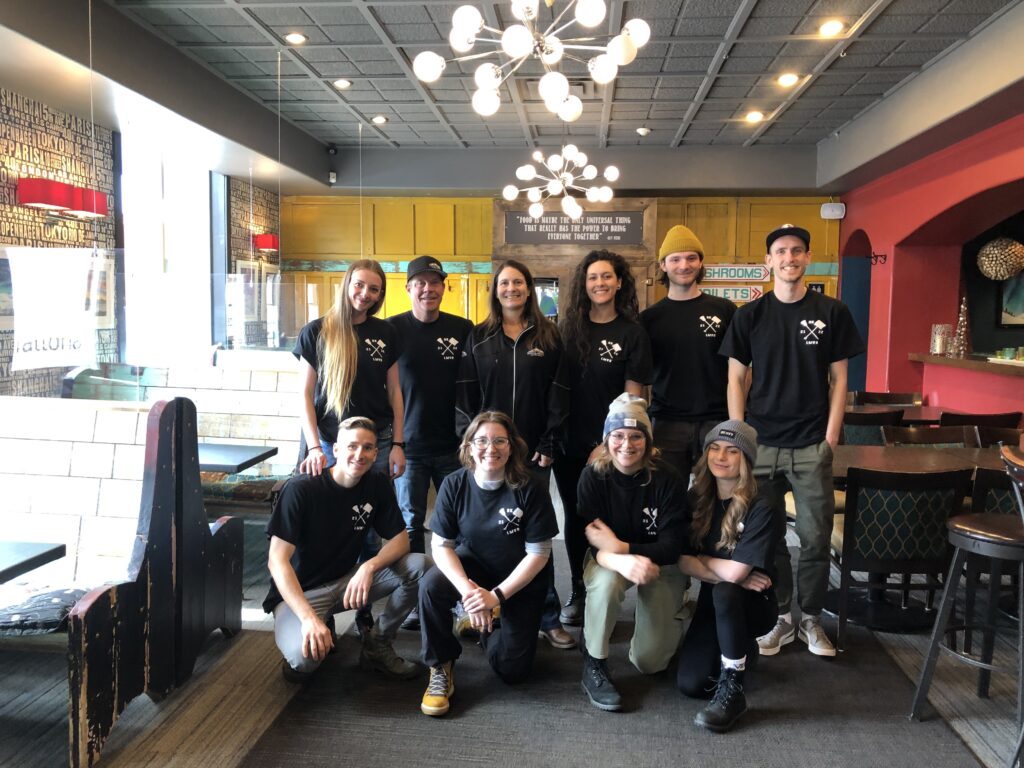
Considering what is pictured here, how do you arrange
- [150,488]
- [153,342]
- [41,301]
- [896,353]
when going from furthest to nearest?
[896,353] < [153,342] < [41,301] < [150,488]

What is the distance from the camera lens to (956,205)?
642 centimetres

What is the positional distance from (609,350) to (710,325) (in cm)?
48

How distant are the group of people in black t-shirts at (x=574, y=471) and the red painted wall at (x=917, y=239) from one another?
450 cm

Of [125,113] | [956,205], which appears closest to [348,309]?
[125,113]

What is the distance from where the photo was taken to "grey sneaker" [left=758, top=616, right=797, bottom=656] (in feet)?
9.62

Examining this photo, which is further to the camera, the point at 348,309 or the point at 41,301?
the point at 41,301

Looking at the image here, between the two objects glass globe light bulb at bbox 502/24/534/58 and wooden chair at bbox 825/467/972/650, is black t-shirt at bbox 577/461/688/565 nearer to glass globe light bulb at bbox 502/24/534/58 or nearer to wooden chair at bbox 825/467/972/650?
wooden chair at bbox 825/467/972/650

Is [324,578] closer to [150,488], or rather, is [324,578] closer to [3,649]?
[150,488]

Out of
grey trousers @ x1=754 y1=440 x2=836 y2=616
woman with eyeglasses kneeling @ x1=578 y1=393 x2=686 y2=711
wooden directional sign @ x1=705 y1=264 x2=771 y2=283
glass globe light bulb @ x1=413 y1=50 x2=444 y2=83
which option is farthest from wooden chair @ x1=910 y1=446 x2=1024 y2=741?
wooden directional sign @ x1=705 y1=264 x2=771 y2=283

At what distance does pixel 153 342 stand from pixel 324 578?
301 cm

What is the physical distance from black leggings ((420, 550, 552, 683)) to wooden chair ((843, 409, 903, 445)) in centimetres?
247

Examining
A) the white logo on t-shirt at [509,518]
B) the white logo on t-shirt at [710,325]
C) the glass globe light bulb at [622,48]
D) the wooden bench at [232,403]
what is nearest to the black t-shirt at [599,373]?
the white logo on t-shirt at [710,325]

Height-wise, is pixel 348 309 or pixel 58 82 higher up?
pixel 58 82

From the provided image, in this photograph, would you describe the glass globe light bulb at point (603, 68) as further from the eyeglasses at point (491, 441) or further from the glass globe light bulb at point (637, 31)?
the eyeglasses at point (491, 441)
